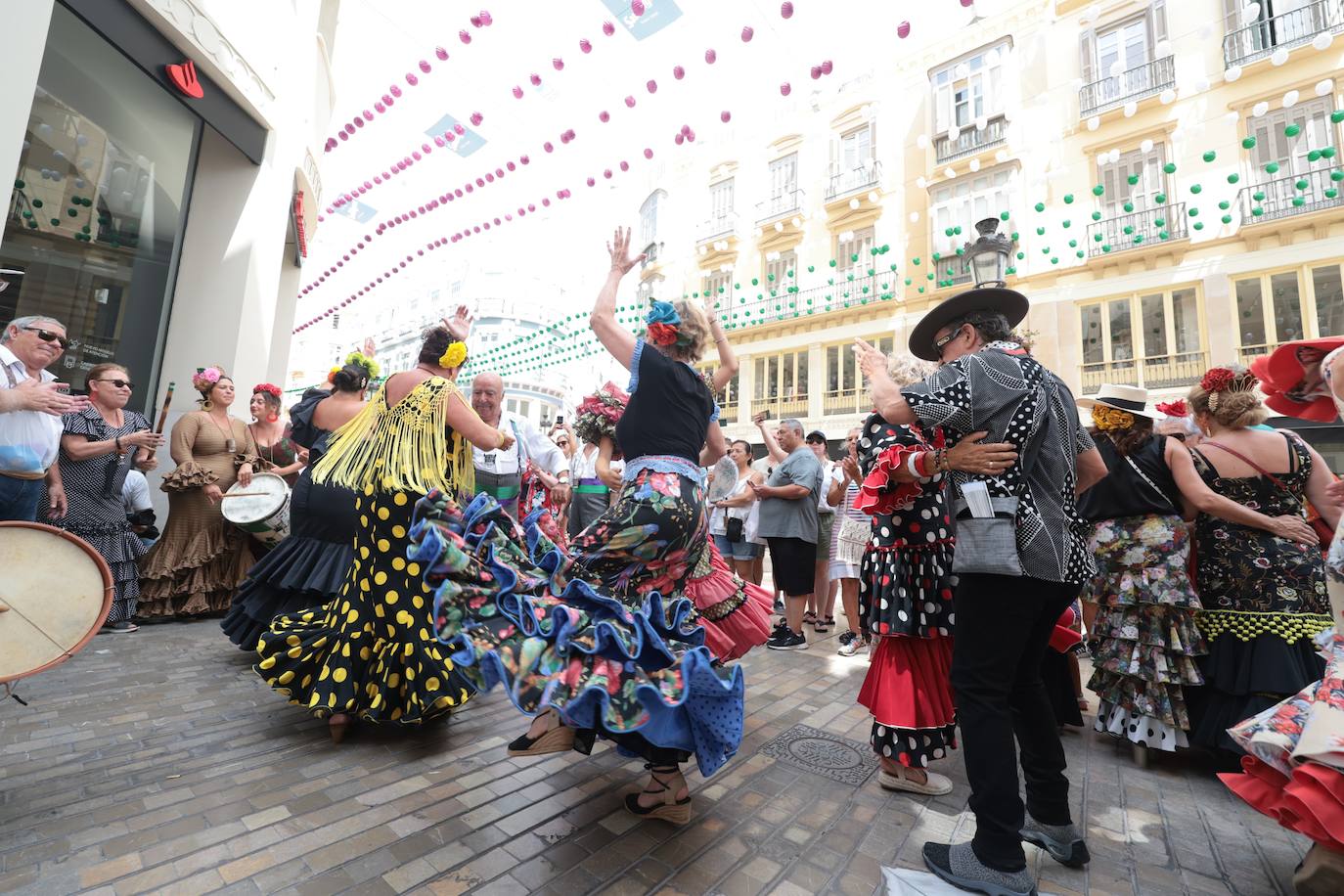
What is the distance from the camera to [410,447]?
120 inches

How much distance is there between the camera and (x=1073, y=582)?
2.11m

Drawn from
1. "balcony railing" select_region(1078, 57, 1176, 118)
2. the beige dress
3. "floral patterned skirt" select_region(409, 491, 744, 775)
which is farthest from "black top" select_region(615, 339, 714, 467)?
"balcony railing" select_region(1078, 57, 1176, 118)

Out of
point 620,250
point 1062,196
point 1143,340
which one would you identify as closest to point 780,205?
point 1062,196

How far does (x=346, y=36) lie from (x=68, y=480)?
27.8ft

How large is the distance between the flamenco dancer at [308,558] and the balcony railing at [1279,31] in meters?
18.0

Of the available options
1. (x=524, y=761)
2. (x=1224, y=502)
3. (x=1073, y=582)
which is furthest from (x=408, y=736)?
(x=1224, y=502)

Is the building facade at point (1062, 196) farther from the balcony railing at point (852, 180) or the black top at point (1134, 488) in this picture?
the black top at point (1134, 488)

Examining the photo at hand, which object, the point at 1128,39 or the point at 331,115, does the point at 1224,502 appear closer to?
the point at 331,115

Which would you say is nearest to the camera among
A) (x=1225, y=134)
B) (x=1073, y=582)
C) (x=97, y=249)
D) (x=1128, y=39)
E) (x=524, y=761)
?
(x=1073, y=582)

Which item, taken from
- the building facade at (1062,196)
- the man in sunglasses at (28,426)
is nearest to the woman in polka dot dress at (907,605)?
the man in sunglasses at (28,426)

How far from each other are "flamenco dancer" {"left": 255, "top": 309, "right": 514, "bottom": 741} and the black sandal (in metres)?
1.17

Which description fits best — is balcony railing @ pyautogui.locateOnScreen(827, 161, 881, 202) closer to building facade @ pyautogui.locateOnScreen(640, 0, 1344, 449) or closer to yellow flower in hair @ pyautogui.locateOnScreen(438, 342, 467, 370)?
building facade @ pyautogui.locateOnScreen(640, 0, 1344, 449)

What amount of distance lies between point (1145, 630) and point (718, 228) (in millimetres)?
19980

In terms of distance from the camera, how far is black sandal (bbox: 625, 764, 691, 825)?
229cm
